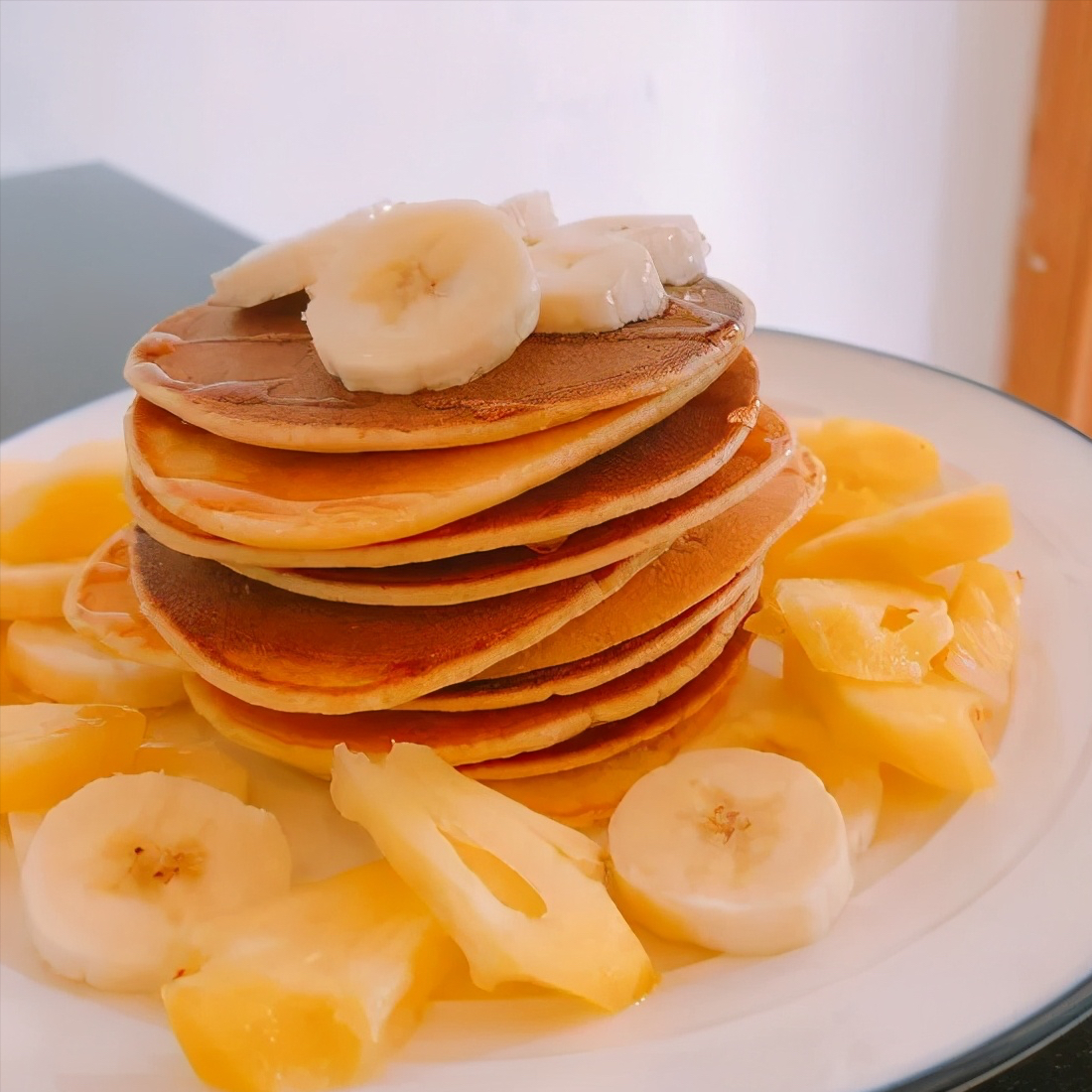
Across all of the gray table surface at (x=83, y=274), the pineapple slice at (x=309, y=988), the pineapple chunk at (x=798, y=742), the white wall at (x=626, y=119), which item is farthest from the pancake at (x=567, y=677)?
the white wall at (x=626, y=119)

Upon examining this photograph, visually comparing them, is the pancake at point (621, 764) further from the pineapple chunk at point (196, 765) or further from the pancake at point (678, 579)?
the pineapple chunk at point (196, 765)

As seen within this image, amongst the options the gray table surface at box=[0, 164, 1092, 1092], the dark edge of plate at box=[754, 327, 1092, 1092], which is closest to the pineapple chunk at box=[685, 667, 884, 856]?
the dark edge of plate at box=[754, 327, 1092, 1092]

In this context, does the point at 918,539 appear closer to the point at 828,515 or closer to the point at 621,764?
the point at 828,515

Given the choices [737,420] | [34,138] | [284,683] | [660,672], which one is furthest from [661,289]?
[34,138]

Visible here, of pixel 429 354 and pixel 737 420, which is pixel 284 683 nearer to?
pixel 429 354

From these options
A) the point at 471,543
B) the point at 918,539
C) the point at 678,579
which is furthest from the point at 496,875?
the point at 918,539

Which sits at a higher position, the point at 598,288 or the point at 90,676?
the point at 598,288
